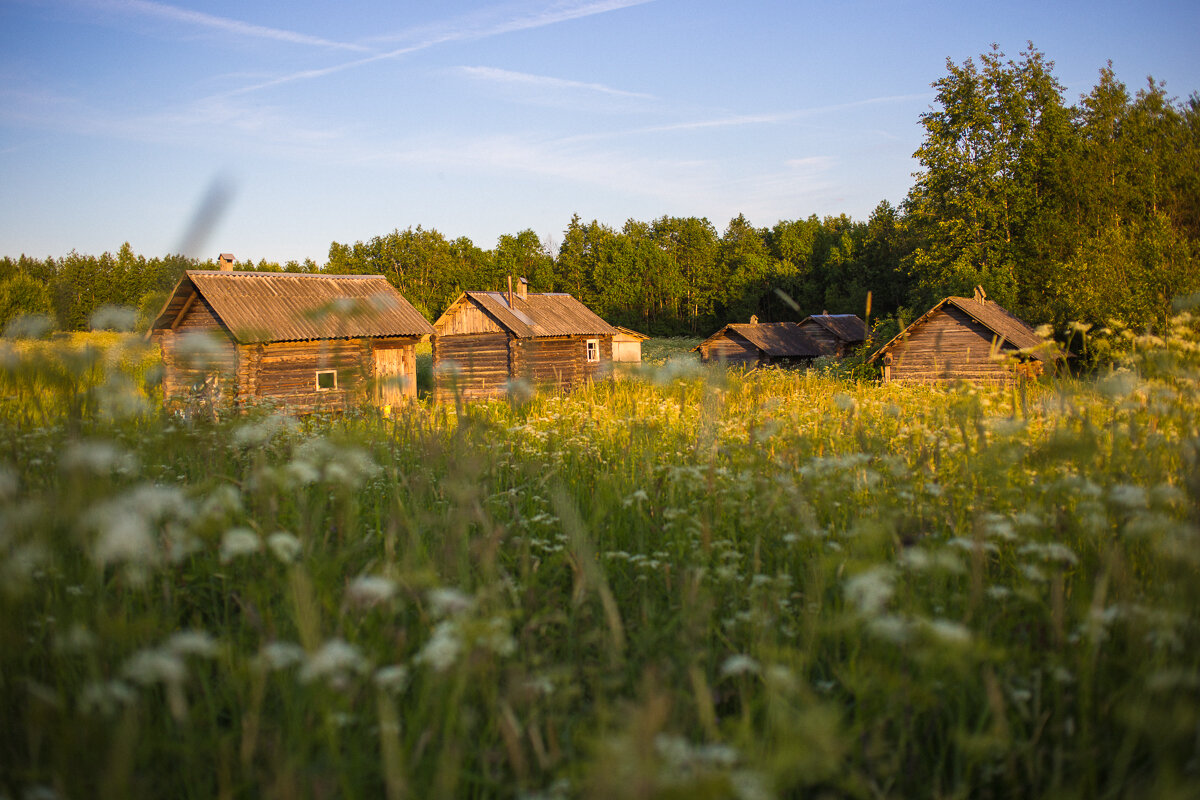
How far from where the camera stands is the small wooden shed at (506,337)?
93.7 feet

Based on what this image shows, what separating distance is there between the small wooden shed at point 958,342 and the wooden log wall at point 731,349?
652 inches

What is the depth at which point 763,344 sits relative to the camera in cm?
4403

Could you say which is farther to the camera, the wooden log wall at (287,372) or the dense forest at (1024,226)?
the wooden log wall at (287,372)

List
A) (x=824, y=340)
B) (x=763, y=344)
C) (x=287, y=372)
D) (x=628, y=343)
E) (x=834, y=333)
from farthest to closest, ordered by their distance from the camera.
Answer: (x=628, y=343), (x=824, y=340), (x=834, y=333), (x=763, y=344), (x=287, y=372)

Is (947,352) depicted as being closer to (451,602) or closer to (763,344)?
(763,344)

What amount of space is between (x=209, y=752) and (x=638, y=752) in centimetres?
150

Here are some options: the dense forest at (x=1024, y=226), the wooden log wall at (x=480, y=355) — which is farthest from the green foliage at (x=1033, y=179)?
the wooden log wall at (x=480, y=355)

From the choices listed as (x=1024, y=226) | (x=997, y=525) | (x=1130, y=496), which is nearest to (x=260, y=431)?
(x=997, y=525)

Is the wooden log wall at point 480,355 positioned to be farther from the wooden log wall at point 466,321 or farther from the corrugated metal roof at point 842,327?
the corrugated metal roof at point 842,327

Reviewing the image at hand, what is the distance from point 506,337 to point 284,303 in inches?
351

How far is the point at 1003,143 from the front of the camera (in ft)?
122

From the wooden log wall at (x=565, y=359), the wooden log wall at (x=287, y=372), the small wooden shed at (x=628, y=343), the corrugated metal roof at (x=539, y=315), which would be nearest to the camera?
the wooden log wall at (x=287, y=372)

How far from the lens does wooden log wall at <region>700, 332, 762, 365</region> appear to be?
44.8 metres

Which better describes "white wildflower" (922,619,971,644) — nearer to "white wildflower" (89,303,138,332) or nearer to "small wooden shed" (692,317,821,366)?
"white wildflower" (89,303,138,332)
